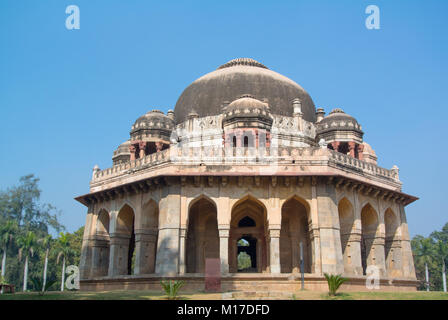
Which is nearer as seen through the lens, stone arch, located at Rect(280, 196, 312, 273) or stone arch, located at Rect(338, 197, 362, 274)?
stone arch, located at Rect(338, 197, 362, 274)

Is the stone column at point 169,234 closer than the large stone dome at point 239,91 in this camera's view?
Yes

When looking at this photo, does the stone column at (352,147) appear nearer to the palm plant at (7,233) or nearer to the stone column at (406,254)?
the stone column at (406,254)

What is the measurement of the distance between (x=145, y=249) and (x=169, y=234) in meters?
2.47

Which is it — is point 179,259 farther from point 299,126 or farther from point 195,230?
point 299,126

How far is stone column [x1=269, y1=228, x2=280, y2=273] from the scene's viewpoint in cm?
1817

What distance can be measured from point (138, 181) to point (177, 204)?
221 cm

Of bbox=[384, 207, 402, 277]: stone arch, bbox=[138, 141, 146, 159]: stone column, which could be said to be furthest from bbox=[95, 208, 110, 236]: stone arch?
bbox=[384, 207, 402, 277]: stone arch

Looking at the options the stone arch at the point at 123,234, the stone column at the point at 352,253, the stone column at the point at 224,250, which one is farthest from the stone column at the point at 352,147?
the stone arch at the point at 123,234

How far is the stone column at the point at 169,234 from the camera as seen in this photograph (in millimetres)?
18234

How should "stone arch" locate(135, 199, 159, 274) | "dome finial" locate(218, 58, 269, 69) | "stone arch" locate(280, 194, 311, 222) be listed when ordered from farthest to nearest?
"dome finial" locate(218, 58, 269, 69), "stone arch" locate(135, 199, 159, 274), "stone arch" locate(280, 194, 311, 222)

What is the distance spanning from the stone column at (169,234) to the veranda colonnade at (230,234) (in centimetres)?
4

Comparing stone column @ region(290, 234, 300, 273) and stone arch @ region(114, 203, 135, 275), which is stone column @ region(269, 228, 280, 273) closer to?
stone column @ region(290, 234, 300, 273)
